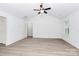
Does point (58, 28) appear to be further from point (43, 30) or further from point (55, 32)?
point (43, 30)

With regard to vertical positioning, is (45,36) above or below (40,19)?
below

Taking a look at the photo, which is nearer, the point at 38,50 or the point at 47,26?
the point at 38,50

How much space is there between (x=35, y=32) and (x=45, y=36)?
1224 mm

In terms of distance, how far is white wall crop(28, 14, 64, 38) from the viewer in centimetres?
1127

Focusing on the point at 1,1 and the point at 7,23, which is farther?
the point at 7,23

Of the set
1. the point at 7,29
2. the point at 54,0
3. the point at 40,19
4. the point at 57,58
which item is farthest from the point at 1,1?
the point at 40,19

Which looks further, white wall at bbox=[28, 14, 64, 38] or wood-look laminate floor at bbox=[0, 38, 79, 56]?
white wall at bbox=[28, 14, 64, 38]

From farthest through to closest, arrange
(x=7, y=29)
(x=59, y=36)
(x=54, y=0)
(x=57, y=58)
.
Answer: (x=59, y=36) → (x=7, y=29) → (x=54, y=0) → (x=57, y=58)

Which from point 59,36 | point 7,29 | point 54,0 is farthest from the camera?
point 59,36

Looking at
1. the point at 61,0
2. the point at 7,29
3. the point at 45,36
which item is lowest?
the point at 45,36

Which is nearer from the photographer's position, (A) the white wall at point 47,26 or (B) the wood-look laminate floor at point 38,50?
(B) the wood-look laminate floor at point 38,50

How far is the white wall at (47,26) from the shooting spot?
11266 millimetres

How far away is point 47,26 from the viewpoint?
11.4 m

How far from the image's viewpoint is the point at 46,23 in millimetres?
11414
